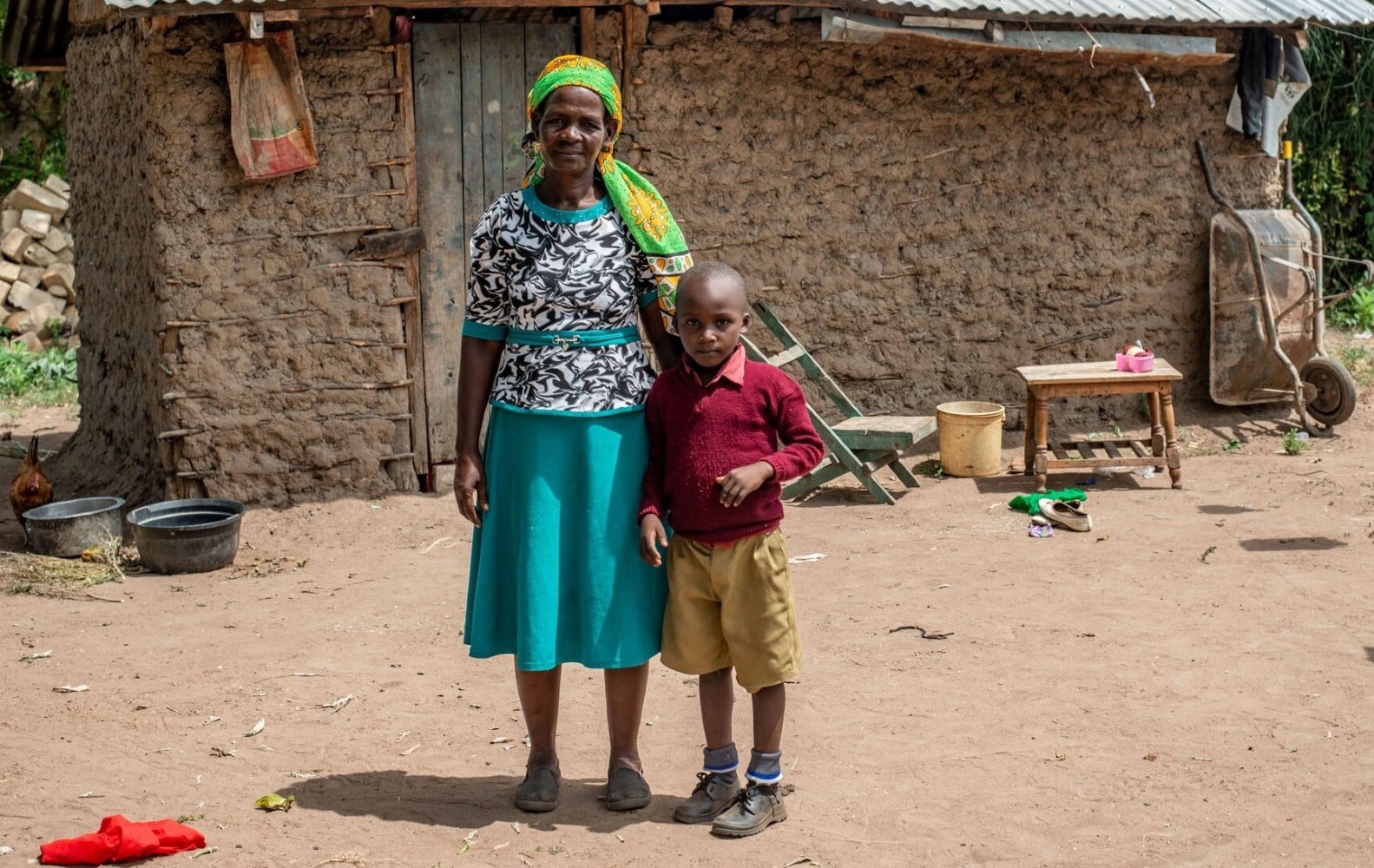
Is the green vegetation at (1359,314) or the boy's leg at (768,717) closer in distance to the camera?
the boy's leg at (768,717)

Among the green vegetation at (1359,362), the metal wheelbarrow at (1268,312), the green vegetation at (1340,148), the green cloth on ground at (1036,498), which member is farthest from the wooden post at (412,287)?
the green vegetation at (1340,148)

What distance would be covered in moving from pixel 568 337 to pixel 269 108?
3.82m

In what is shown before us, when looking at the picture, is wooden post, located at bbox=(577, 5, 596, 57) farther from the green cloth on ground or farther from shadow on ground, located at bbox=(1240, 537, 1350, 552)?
shadow on ground, located at bbox=(1240, 537, 1350, 552)

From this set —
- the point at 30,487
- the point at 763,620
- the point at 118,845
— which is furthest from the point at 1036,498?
the point at 30,487

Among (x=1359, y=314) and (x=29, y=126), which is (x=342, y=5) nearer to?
(x=29, y=126)

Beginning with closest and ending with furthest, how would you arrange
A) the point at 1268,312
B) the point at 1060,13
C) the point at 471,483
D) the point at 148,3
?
the point at 471,483
the point at 148,3
the point at 1060,13
the point at 1268,312

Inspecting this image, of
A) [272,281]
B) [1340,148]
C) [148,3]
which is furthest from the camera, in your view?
[1340,148]

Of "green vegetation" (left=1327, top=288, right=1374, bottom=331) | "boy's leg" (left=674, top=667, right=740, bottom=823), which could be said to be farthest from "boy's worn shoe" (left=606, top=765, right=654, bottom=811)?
"green vegetation" (left=1327, top=288, right=1374, bottom=331)

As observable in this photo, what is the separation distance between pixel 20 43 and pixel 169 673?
5.37 metres

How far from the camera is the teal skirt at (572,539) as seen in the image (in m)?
3.31

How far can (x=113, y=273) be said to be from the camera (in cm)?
756

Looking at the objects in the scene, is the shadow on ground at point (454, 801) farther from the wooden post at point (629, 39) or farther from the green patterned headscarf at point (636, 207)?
the wooden post at point (629, 39)

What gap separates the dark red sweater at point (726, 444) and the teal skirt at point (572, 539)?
0.09 metres

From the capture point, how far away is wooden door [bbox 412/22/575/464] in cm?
691
